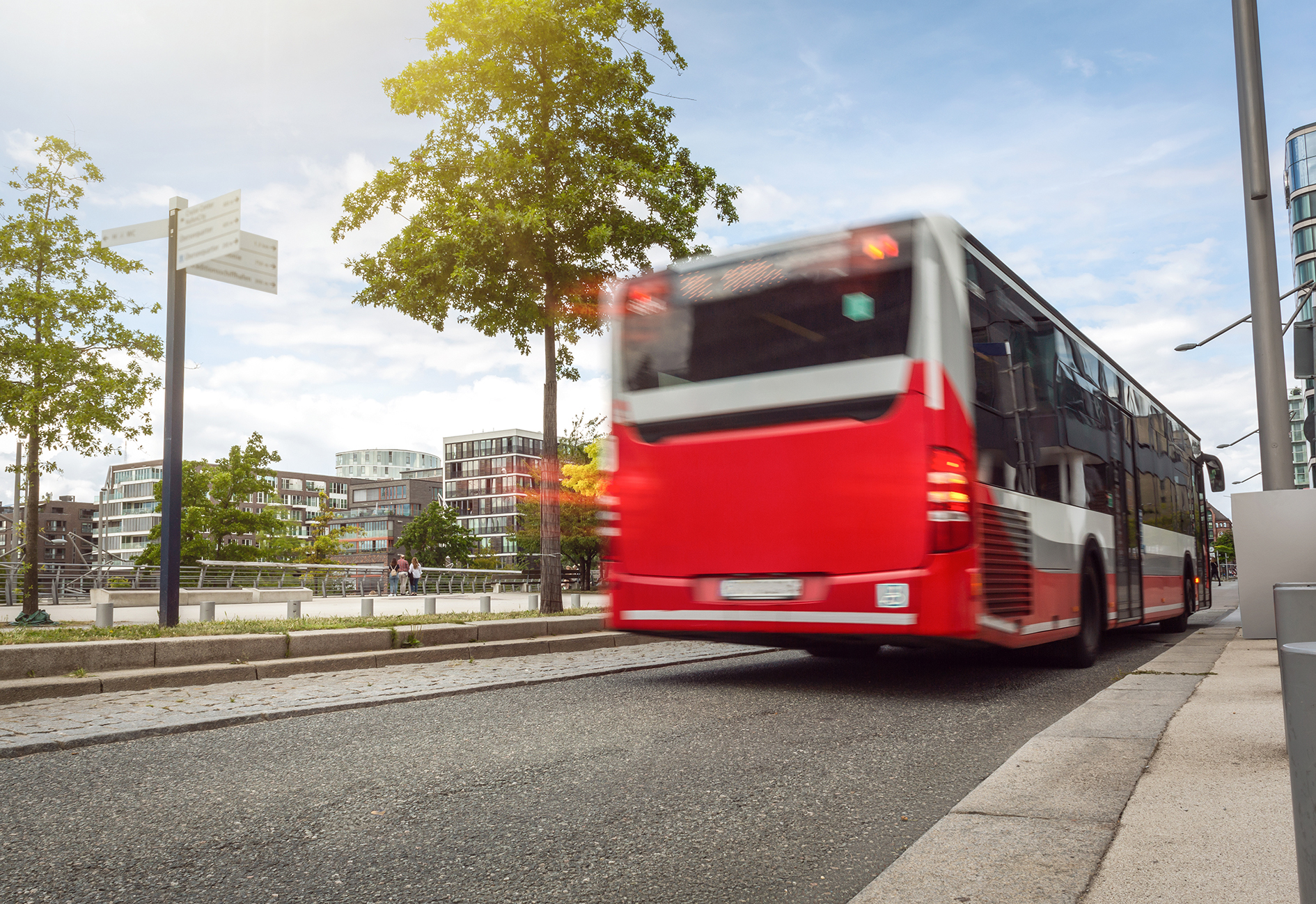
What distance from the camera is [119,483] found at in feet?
499

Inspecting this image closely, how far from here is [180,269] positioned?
1103 centimetres

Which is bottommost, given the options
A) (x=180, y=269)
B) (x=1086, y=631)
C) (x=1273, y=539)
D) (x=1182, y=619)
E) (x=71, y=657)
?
(x=1182, y=619)

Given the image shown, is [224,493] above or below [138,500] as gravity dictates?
below

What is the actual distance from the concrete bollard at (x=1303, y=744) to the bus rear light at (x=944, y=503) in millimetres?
5260

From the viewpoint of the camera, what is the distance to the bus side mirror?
60.0 ft

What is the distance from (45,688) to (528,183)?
9.55 metres

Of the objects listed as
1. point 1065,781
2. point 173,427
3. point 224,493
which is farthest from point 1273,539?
point 224,493

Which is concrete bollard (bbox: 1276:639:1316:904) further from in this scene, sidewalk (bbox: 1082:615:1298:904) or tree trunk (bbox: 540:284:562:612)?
tree trunk (bbox: 540:284:562:612)

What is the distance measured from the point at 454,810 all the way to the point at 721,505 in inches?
156

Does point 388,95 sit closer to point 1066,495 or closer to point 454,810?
point 1066,495

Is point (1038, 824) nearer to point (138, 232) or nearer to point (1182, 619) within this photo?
point (138, 232)

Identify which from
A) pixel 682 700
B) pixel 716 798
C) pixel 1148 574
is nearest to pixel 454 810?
pixel 716 798

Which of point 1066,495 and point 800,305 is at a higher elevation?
point 800,305

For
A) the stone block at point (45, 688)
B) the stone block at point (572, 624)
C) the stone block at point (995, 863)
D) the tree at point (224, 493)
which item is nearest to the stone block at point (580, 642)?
the stone block at point (572, 624)
